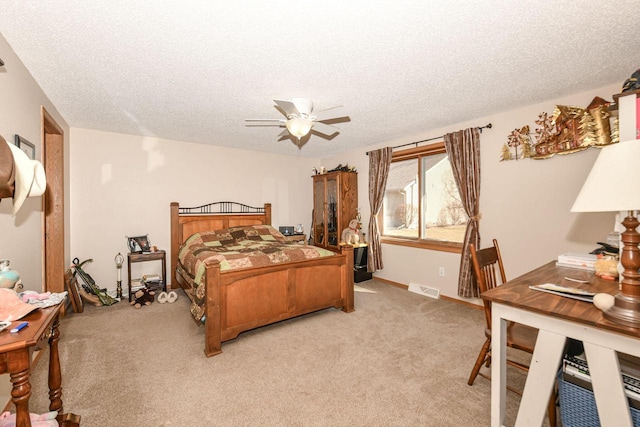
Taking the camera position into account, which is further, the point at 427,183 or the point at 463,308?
the point at 427,183

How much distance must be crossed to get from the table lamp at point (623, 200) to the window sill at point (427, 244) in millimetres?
2635

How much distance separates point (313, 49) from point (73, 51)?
1717 mm

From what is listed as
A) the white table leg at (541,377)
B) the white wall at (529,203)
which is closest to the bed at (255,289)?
the white wall at (529,203)

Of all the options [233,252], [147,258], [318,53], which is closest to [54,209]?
[147,258]

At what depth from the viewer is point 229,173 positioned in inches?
193

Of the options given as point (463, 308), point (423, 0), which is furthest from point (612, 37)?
point (463, 308)

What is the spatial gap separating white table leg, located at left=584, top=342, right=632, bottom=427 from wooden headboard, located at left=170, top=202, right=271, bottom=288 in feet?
14.9

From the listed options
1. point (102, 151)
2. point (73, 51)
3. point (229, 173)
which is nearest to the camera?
point (73, 51)

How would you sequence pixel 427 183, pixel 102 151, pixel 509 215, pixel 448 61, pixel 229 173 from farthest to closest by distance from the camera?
pixel 229 173 < pixel 427 183 < pixel 102 151 < pixel 509 215 < pixel 448 61

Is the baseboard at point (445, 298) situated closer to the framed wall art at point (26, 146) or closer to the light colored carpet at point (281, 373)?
the light colored carpet at point (281, 373)

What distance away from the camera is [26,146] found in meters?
2.15

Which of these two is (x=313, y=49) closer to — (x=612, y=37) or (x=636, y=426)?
(x=612, y=37)

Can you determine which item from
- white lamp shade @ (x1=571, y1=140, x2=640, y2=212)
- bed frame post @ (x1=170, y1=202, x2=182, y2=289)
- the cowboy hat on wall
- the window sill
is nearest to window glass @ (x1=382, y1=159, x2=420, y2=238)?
the window sill

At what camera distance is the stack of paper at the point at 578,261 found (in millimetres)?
1883
